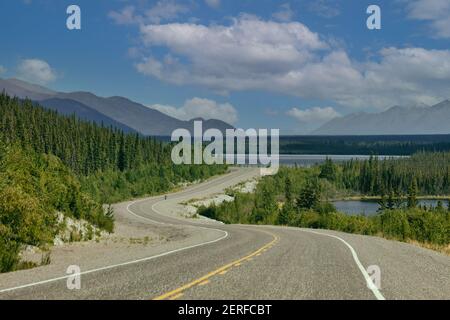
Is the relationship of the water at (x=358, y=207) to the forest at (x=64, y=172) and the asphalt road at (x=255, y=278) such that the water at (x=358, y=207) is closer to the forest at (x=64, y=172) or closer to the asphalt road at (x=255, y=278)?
the forest at (x=64, y=172)

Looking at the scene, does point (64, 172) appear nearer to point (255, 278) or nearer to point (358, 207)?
point (255, 278)

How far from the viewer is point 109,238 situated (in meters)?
28.5

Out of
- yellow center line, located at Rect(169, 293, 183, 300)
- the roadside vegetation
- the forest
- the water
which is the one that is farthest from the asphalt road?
the water

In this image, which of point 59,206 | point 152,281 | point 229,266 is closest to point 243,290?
point 152,281

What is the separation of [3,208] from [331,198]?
150948 mm

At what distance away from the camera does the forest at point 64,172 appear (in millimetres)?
18297

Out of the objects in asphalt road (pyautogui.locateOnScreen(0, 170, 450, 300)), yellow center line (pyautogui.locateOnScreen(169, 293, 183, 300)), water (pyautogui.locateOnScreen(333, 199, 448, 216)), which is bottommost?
water (pyautogui.locateOnScreen(333, 199, 448, 216))

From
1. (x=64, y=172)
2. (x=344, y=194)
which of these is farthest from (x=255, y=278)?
(x=344, y=194)

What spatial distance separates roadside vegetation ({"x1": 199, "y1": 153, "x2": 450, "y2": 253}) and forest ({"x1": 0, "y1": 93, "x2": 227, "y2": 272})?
19696mm

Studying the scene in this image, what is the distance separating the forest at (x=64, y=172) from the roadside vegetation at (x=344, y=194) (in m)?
19.7

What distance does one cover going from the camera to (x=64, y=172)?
90.7ft

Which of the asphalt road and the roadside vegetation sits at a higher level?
the asphalt road

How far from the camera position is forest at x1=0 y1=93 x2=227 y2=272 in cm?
1830

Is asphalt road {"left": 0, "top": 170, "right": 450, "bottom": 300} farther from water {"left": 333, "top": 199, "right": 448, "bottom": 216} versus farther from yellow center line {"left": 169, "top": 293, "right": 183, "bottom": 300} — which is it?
water {"left": 333, "top": 199, "right": 448, "bottom": 216}
